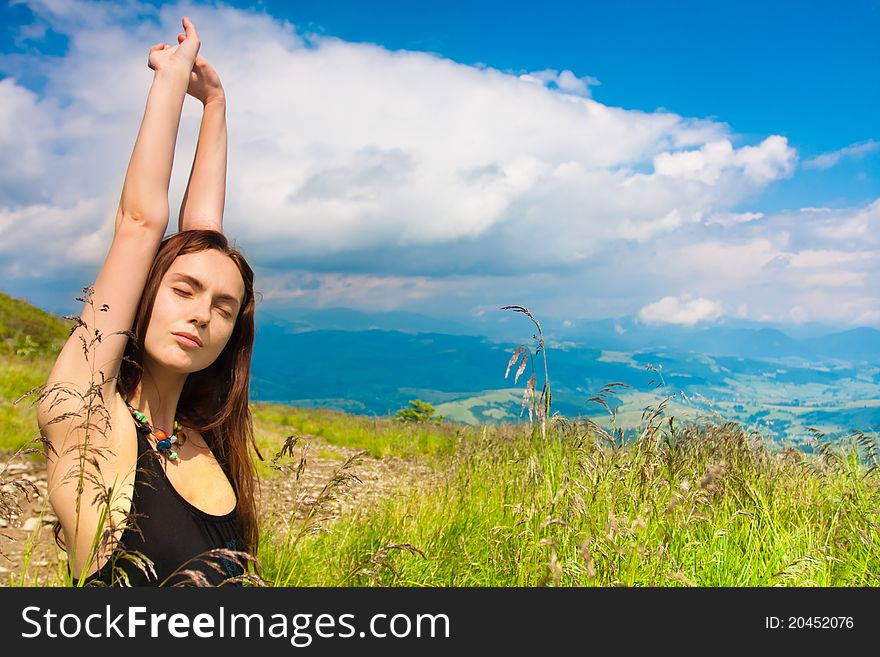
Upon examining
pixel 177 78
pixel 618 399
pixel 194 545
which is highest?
pixel 177 78

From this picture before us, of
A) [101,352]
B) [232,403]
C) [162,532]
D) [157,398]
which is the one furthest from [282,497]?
[101,352]

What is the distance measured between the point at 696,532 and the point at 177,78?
4.12 m

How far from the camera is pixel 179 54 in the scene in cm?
297

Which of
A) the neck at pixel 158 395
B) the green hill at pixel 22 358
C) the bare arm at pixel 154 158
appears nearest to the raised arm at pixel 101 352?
the bare arm at pixel 154 158

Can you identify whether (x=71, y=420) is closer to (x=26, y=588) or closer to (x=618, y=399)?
(x=26, y=588)

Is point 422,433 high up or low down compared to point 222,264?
up

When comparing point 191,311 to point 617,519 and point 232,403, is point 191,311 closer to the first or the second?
point 232,403

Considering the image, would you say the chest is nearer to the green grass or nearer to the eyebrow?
the green grass

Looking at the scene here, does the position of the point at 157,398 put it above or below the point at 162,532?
above

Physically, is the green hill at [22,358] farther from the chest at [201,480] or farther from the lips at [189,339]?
the lips at [189,339]

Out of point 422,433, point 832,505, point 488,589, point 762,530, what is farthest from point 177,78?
point 422,433

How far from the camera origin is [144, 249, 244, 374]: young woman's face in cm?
267

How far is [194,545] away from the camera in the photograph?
2.60 metres

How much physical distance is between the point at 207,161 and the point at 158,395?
1443mm
